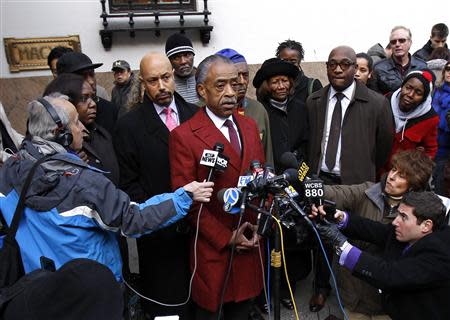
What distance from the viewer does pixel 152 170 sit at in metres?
2.63

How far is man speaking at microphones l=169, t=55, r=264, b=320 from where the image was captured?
224 cm

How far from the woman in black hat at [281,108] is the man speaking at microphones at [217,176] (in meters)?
0.84

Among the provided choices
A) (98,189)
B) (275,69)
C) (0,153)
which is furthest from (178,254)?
(275,69)

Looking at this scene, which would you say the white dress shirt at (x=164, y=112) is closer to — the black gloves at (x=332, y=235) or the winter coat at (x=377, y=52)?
the black gloves at (x=332, y=235)

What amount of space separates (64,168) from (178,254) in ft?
3.64

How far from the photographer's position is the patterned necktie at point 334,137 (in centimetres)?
321

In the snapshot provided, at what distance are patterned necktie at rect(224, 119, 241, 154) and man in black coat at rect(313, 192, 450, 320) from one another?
56 cm

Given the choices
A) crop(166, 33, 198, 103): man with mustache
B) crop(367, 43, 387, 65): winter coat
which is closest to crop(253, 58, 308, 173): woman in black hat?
crop(166, 33, 198, 103): man with mustache

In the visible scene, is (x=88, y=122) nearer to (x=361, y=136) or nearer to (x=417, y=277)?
(x=361, y=136)

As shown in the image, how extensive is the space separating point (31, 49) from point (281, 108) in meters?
4.16

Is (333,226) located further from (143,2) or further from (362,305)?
(143,2)

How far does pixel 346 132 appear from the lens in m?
3.19

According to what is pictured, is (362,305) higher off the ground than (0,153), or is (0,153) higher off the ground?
(0,153)

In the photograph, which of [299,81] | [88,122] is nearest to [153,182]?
[88,122]
